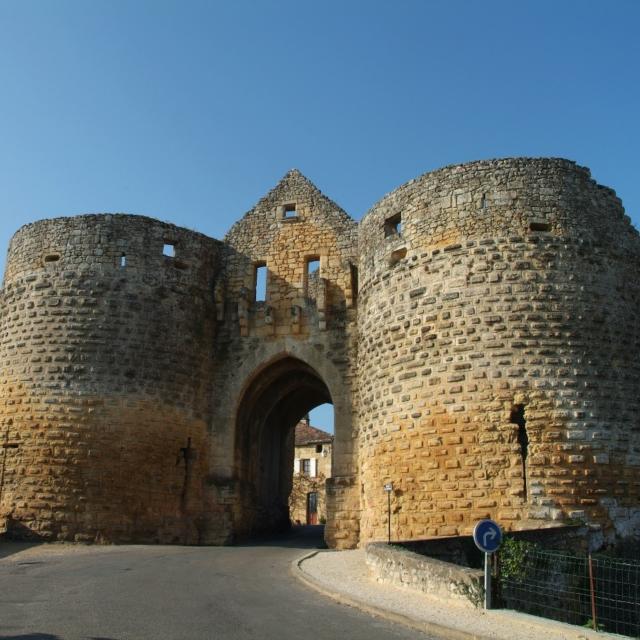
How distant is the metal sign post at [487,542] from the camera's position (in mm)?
7426

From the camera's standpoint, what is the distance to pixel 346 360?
17.1m

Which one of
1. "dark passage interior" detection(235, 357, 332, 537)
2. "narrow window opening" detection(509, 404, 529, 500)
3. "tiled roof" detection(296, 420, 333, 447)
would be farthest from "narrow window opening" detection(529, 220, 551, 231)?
"tiled roof" detection(296, 420, 333, 447)

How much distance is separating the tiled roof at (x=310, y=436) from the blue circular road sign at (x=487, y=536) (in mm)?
29401

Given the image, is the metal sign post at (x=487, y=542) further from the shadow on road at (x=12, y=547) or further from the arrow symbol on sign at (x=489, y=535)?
the shadow on road at (x=12, y=547)

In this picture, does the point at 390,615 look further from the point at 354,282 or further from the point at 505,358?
the point at 354,282

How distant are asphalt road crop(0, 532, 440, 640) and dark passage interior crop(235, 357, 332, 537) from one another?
538 cm

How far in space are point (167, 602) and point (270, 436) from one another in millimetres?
12833

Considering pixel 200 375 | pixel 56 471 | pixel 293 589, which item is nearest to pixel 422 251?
pixel 200 375

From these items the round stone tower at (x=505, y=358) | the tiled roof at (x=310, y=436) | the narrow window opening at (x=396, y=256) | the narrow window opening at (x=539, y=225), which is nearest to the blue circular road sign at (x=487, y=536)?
the round stone tower at (x=505, y=358)

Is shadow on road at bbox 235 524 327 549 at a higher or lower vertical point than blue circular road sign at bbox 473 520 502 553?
lower

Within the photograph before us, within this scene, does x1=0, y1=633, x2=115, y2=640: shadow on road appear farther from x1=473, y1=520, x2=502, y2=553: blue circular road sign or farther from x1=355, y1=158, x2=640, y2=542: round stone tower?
x1=355, y1=158, x2=640, y2=542: round stone tower

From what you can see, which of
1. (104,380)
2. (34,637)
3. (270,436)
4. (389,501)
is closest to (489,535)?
(34,637)

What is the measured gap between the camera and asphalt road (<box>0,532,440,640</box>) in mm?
6488

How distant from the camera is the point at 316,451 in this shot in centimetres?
3697
